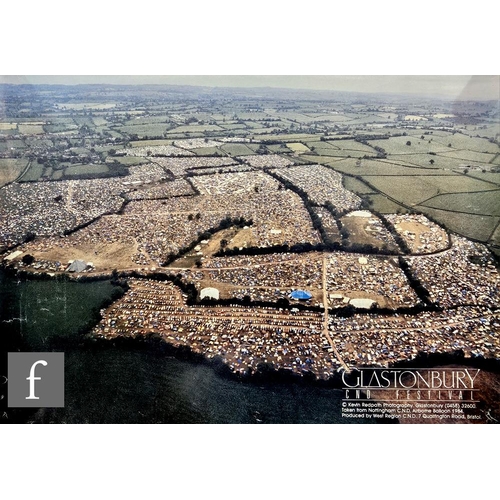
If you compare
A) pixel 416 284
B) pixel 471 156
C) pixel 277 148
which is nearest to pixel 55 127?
pixel 277 148

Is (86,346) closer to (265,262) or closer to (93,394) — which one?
(93,394)

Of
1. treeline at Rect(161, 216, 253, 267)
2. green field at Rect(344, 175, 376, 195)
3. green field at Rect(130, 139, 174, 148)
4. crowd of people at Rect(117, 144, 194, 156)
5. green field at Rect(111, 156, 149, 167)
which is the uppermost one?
green field at Rect(130, 139, 174, 148)

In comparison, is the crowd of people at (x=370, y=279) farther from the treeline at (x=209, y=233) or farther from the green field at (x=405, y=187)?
the green field at (x=405, y=187)

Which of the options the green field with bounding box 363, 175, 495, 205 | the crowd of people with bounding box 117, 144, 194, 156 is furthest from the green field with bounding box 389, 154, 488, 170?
the crowd of people with bounding box 117, 144, 194, 156

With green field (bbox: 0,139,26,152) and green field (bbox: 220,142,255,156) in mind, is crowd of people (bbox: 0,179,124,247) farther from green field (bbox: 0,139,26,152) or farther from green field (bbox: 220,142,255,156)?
green field (bbox: 220,142,255,156)

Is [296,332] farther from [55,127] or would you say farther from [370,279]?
[55,127]

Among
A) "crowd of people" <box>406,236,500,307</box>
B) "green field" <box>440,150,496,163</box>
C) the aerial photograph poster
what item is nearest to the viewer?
the aerial photograph poster

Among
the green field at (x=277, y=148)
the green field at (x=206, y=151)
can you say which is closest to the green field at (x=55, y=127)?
the green field at (x=206, y=151)
